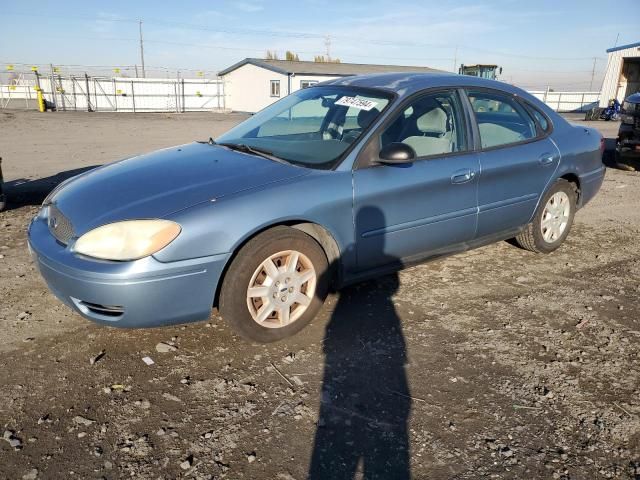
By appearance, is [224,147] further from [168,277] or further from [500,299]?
[500,299]

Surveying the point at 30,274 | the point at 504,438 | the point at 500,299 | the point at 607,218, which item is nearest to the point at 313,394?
the point at 504,438

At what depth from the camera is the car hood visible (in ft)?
9.39

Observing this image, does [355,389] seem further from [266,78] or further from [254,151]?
[266,78]

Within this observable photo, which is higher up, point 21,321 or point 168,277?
point 168,277

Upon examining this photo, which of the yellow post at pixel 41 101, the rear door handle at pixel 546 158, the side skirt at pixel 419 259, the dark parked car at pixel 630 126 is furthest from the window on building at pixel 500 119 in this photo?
the yellow post at pixel 41 101

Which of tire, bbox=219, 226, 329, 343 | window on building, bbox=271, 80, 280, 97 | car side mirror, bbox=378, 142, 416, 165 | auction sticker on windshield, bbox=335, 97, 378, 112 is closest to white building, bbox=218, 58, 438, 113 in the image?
window on building, bbox=271, 80, 280, 97

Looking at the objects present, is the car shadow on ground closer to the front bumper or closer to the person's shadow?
the front bumper

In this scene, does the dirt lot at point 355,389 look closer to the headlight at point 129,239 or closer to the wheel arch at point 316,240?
the wheel arch at point 316,240

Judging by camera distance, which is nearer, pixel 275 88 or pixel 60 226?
pixel 60 226

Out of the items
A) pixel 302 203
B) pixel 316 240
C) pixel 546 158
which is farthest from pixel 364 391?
pixel 546 158

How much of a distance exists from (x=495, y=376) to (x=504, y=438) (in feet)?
1.83

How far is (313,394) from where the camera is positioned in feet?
8.96

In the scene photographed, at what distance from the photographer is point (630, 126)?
9.46 metres

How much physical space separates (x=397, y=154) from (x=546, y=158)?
1.94 metres
